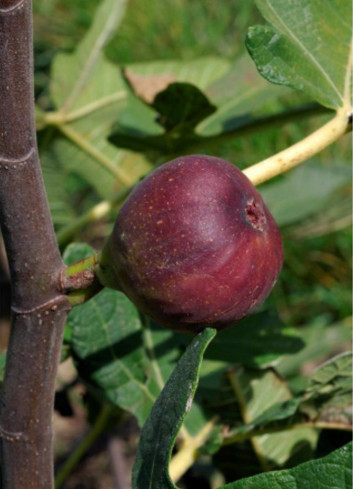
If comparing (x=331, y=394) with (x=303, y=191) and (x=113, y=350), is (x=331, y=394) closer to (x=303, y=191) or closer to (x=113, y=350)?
(x=113, y=350)

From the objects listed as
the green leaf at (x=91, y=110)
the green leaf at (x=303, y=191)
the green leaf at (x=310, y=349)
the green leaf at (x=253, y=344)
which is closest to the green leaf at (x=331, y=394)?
the green leaf at (x=253, y=344)

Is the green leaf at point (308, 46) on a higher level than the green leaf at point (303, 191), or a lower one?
higher

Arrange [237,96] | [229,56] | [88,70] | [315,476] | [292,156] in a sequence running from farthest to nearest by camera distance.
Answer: [229,56]
[88,70]
[237,96]
[292,156]
[315,476]

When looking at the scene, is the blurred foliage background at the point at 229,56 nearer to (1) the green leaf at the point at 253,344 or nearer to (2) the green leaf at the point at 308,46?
(1) the green leaf at the point at 253,344

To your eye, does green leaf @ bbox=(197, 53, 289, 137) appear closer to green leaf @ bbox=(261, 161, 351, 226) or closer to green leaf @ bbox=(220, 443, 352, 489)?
green leaf @ bbox=(261, 161, 351, 226)

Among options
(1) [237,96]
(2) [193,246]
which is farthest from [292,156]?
(1) [237,96]
